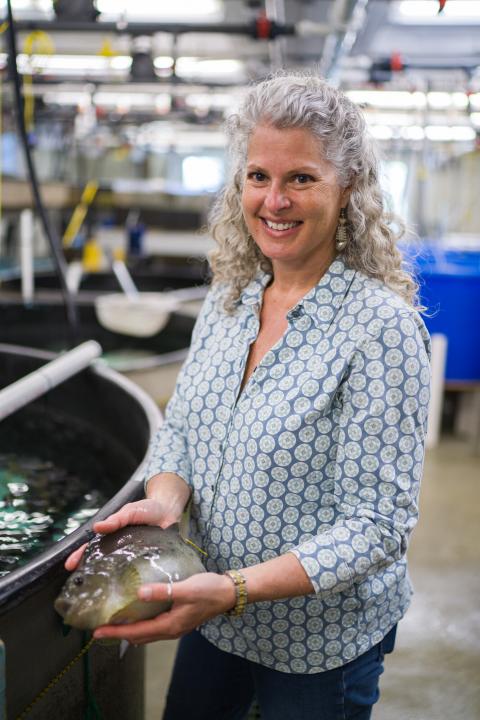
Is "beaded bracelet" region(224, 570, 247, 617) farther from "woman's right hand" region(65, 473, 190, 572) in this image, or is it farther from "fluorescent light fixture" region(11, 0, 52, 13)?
"fluorescent light fixture" region(11, 0, 52, 13)

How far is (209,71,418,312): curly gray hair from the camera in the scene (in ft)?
3.42

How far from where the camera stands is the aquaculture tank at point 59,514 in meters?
1.07

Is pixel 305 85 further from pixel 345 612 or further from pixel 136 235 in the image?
pixel 136 235

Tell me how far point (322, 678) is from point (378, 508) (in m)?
0.32

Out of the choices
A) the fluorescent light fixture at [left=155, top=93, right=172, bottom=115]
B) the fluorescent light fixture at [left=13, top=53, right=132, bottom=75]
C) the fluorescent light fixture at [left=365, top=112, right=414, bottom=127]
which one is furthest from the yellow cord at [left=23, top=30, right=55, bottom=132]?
the fluorescent light fixture at [left=365, top=112, right=414, bottom=127]

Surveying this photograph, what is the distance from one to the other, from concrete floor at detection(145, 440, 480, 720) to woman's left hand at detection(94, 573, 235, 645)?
4.32 feet

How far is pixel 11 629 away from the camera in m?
1.03

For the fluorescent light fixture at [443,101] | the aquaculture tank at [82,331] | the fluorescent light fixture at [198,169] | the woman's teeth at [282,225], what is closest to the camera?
the woman's teeth at [282,225]

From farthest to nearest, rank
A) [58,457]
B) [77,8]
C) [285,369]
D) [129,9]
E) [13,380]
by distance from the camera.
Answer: [129,9] → [77,8] → [13,380] → [58,457] → [285,369]

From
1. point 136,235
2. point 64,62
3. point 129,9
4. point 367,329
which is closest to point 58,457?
point 367,329

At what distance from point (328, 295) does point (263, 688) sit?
0.66m

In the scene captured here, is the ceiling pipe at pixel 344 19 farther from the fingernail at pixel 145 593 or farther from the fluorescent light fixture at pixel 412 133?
the fluorescent light fixture at pixel 412 133

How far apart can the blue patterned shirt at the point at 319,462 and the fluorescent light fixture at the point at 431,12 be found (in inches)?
204

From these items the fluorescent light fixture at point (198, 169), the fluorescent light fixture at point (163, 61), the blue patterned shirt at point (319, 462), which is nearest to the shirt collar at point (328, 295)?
the blue patterned shirt at point (319, 462)
